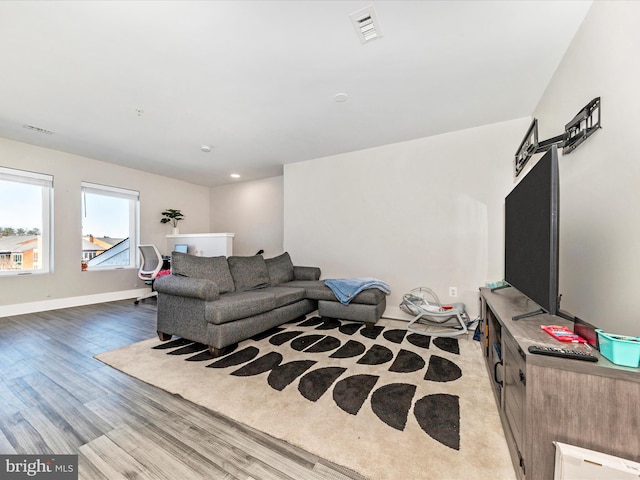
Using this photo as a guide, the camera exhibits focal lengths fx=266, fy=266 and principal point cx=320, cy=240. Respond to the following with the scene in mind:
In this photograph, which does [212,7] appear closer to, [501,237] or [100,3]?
[100,3]

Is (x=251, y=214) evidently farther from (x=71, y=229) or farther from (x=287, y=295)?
(x=287, y=295)

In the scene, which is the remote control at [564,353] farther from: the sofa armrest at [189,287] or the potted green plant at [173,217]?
the potted green plant at [173,217]

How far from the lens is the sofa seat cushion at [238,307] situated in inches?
92.3

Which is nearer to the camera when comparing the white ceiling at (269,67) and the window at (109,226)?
the white ceiling at (269,67)

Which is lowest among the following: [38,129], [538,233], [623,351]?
[623,351]

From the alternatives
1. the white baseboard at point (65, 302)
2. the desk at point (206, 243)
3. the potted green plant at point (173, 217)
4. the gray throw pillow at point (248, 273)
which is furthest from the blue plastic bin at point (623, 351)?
the potted green plant at point (173, 217)

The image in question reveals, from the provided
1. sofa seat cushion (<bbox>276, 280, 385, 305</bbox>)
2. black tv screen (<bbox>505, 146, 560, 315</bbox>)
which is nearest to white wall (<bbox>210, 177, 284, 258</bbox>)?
sofa seat cushion (<bbox>276, 280, 385, 305</bbox>)

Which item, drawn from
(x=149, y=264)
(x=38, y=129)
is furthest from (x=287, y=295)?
(x=38, y=129)

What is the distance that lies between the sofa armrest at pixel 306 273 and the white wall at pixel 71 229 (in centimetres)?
326

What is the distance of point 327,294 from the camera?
11.1ft

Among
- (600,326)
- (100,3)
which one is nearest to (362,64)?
(100,3)

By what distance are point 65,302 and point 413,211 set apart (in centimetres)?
547

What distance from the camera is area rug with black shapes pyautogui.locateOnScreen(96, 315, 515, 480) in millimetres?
1258

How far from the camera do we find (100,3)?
5.08 ft
